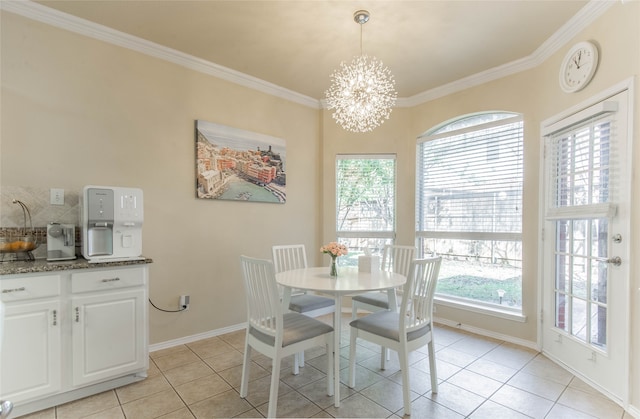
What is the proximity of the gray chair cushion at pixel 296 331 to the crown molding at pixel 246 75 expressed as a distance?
247 cm

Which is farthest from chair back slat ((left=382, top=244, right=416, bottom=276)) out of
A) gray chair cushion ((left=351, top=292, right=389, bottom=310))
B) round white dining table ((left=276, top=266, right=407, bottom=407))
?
round white dining table ((left=276, top=266, right=407, bottom=407))

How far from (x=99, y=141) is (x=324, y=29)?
79.1 inches

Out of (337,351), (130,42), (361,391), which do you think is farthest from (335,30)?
(361,391)

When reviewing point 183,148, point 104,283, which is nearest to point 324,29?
point 183,148

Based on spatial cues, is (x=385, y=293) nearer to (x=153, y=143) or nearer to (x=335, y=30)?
(x=335, y=30)

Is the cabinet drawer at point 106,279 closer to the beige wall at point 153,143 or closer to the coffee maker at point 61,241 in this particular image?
the coffee maker at point 61,241

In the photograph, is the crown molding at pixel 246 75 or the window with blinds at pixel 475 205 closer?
the crown molding at pixel 246 75

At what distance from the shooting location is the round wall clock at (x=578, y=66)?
2285mm

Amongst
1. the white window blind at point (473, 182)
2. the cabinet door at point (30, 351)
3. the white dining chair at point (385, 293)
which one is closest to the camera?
the cabinet door at point (30, 351)

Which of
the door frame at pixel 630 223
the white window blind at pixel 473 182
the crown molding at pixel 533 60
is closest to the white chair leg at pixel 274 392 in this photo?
the door frame at pixel 630 223

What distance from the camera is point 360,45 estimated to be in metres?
2.75

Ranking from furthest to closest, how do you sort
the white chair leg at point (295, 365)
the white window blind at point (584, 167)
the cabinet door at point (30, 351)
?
the white chair leg at point (295, 365)
the white window blind at point (584, 167)
the cabinet door at point (30, 351)

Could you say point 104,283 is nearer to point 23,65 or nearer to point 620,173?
point 23,65

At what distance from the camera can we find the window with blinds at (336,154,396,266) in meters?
4.00
